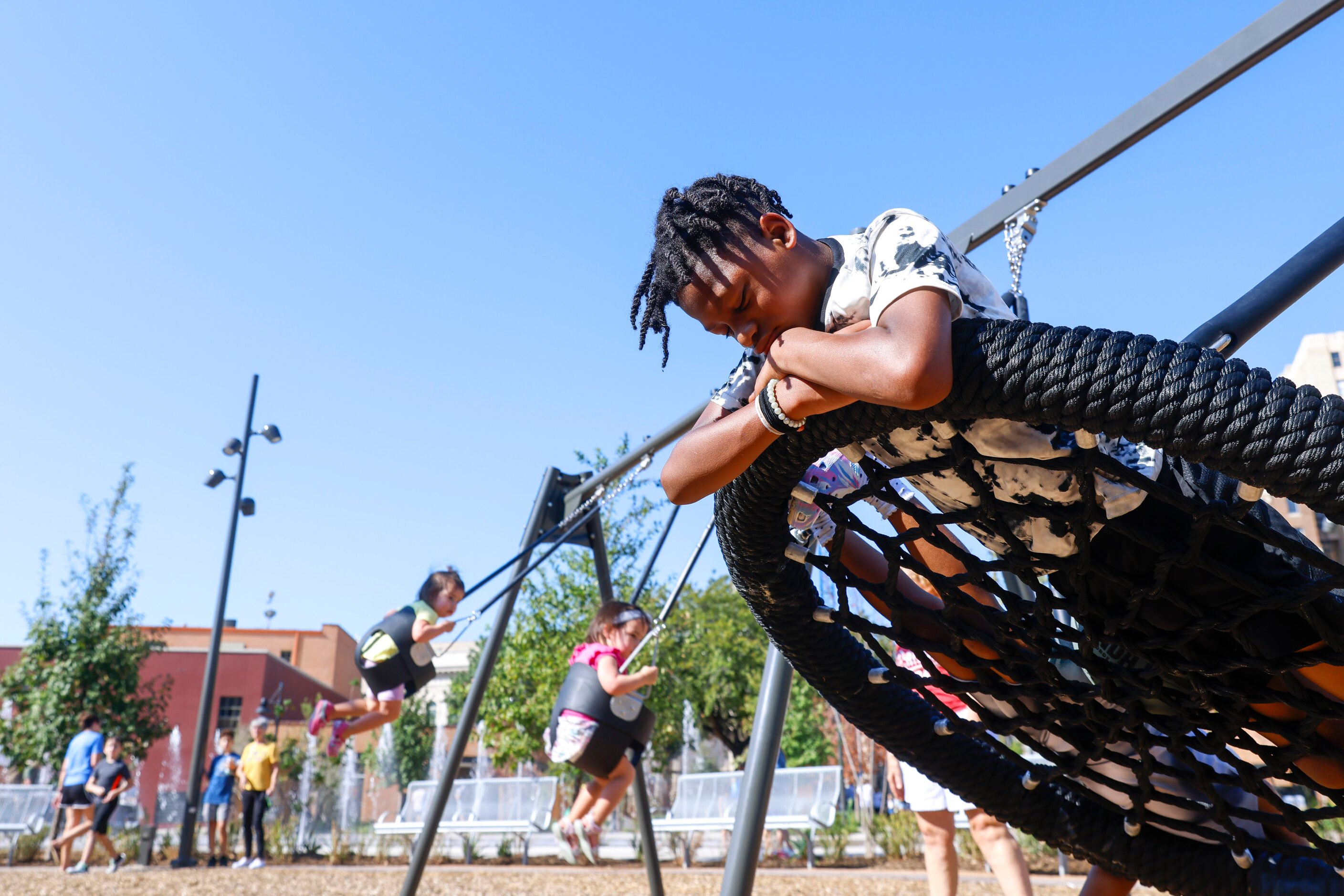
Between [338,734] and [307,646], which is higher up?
[307,646]

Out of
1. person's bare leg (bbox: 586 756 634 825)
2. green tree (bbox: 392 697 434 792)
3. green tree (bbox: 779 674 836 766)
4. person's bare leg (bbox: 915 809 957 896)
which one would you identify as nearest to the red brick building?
green tree (bbox: 392 697 434 792)

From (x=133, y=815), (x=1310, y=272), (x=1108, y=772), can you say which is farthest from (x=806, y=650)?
(x=133, y=815)

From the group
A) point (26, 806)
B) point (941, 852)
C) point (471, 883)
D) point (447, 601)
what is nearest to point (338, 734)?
point (447, 601)

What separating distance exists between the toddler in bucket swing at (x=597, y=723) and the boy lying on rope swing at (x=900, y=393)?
126 inches

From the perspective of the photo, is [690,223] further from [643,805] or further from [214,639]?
[214,639]

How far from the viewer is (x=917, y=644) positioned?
1.57 m

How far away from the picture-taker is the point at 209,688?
10383 millimetres

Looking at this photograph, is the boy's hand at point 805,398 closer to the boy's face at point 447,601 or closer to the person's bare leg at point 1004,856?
the person's bare leg at point 1004,856

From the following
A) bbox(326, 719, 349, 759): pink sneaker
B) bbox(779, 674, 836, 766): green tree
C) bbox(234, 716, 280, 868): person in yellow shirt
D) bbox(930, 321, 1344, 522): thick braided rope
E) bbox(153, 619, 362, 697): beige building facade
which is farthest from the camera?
bbox(153, 619, 362, 697): beige building facade

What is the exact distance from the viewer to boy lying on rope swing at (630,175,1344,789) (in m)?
1.11

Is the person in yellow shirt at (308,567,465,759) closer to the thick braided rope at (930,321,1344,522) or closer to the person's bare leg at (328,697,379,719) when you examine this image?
the person's bare leg at (328,697,379,719)

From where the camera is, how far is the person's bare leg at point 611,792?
5.14 meters

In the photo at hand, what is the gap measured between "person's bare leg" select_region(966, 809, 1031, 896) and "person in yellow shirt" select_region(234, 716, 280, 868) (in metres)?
7.94

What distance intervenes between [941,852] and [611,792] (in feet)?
6.71
